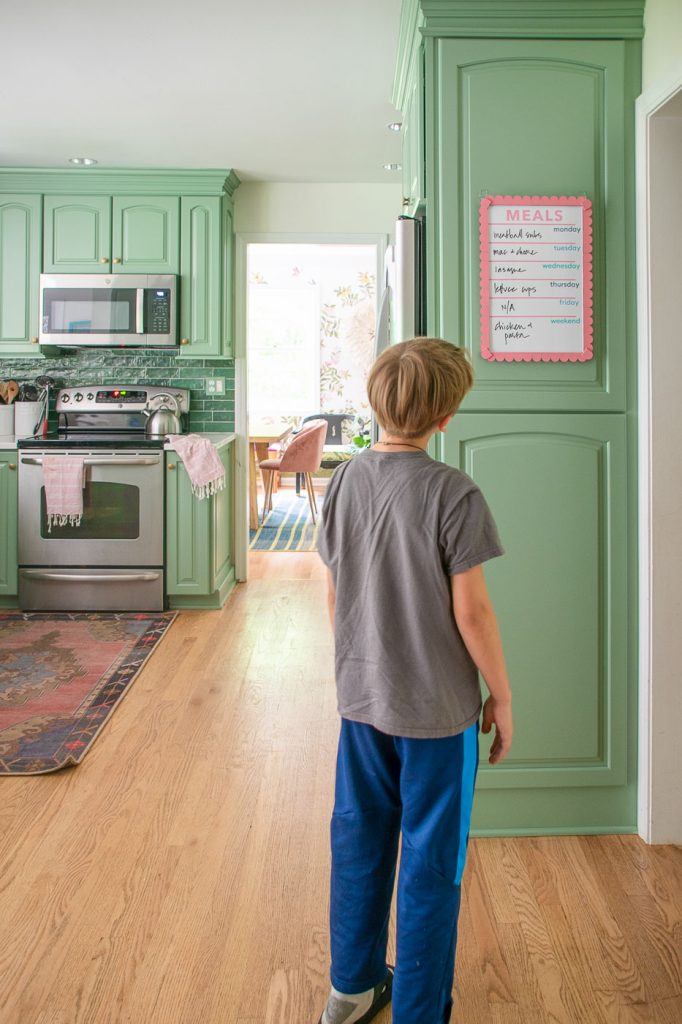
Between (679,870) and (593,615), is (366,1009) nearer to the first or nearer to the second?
(679,870)

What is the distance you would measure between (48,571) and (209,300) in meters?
1.75

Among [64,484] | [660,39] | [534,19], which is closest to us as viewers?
[660,39]

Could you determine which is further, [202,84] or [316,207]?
[316,207]

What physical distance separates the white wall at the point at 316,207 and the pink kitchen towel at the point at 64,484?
1786 millimetres

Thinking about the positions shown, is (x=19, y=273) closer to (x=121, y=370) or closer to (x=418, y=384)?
(x=121, y=370)

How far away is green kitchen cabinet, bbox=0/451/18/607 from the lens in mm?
4832

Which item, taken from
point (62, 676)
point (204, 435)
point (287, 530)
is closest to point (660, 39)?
point (62, 676)

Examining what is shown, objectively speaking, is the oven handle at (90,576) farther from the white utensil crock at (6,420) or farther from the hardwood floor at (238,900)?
the hardwood floor at (238,900)

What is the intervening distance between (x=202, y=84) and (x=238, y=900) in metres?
3.11

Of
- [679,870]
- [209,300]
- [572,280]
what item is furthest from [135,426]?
[679,870]

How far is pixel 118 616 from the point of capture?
15.7ft

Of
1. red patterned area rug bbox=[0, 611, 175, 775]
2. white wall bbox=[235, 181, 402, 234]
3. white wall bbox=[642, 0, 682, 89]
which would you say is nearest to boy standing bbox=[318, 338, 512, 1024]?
white wall bbox=[642, 0, 682, 89]

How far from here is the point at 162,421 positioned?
5.11 m

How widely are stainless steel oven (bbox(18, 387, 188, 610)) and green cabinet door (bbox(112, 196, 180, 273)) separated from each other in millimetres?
1046
